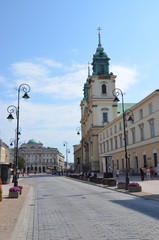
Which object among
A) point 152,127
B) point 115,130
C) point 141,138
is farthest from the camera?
point 115,130

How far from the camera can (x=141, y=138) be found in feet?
167

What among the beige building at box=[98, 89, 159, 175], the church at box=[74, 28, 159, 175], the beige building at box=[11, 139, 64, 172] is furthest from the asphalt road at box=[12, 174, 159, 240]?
the beige building at box=[11, 139, 64, 172]

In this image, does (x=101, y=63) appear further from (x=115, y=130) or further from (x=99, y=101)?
(x=115, y=130)

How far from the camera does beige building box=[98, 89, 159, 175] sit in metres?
44.0

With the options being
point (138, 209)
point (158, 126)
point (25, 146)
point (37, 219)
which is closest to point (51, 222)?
point (37, 219)

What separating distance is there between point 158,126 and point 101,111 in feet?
141

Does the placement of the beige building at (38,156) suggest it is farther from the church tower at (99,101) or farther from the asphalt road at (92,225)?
the asphalt road at (92,225)

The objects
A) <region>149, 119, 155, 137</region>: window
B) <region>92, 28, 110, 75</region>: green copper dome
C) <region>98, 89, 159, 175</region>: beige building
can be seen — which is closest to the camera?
<region>98, 89, 159, 175</region>: beige building

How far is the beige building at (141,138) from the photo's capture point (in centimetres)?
4404

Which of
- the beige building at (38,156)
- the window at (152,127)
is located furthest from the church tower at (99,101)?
the beige building at (38,156)

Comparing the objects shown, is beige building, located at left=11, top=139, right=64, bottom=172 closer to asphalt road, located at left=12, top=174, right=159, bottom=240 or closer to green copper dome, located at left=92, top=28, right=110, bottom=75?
green copper dome, located at left=92, top=28, right=110, bottom=75

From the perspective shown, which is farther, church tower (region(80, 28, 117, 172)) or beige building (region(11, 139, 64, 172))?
beige building (region(11, 139, 64, 172))

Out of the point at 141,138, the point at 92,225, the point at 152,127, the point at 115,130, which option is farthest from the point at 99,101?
the point at 92,225

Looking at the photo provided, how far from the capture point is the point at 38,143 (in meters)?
193
